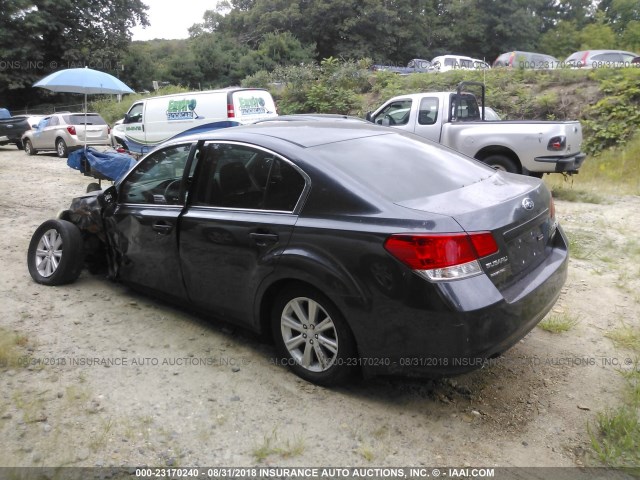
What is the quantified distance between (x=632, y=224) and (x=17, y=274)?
7297 millimetres

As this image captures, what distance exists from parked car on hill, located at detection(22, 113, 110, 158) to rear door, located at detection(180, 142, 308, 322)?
48.7 feet

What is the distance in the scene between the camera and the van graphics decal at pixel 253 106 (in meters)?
12.3

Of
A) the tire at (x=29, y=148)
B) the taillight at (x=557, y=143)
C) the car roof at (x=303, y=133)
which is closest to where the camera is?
the car roof at (x=303, y=133)

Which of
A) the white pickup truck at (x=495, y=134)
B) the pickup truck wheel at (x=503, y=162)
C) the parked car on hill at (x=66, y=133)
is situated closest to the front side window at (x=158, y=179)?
the white pickup truck at (x=495, y=134)

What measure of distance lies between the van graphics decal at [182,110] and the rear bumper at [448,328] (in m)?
10.8

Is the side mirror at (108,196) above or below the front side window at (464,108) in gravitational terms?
below

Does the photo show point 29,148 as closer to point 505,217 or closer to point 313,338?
point 313,338

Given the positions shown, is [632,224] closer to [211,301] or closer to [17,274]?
[211,301]

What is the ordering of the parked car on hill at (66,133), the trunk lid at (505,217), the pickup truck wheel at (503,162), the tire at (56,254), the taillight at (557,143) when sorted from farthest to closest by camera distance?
the parked car on hill at (66,133) → the pickup truck wheel at (503,162) → the taillight at (557,143) → the tire at (56,254) → the trunk lid at (505,217)

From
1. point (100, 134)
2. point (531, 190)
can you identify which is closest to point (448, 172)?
point (531, 190)

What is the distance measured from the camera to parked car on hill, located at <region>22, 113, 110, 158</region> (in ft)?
56.0

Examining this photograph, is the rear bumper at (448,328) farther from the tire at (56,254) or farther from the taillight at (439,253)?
the tire at (56,254)

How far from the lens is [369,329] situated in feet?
9.77

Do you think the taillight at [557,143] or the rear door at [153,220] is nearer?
the rear door at [153,220]
